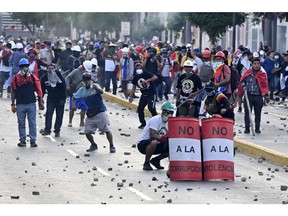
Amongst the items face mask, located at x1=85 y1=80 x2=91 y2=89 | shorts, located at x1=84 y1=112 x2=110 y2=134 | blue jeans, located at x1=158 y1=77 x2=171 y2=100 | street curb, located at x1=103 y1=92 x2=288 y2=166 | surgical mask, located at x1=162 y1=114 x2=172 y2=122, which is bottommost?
blue jeans, located at x1=158 y1=77 x2=171 y2=100

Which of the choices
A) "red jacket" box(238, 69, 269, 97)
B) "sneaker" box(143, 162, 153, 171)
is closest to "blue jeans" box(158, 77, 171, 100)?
"red jacket" box(238, 69, 269, 97)

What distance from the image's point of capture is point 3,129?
2709 centimetres

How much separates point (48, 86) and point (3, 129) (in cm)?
279

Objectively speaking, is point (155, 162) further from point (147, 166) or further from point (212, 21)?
point (212, 21)

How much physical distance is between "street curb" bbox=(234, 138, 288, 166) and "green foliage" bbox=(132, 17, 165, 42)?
5946 centimetres

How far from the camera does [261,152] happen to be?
21531 millimetres

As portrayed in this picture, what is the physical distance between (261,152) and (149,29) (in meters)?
61.5

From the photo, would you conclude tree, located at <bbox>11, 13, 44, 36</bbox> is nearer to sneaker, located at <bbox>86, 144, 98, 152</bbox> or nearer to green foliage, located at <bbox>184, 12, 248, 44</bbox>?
green foliage, located at <bbox>184, 12, 248, 44</bbox>

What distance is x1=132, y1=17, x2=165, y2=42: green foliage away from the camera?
8244 cm

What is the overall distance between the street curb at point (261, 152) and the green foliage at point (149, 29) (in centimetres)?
5946

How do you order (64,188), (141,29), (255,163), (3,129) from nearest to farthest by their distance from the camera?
(64,188) < (255,163) < (3,129) < (141,29)
